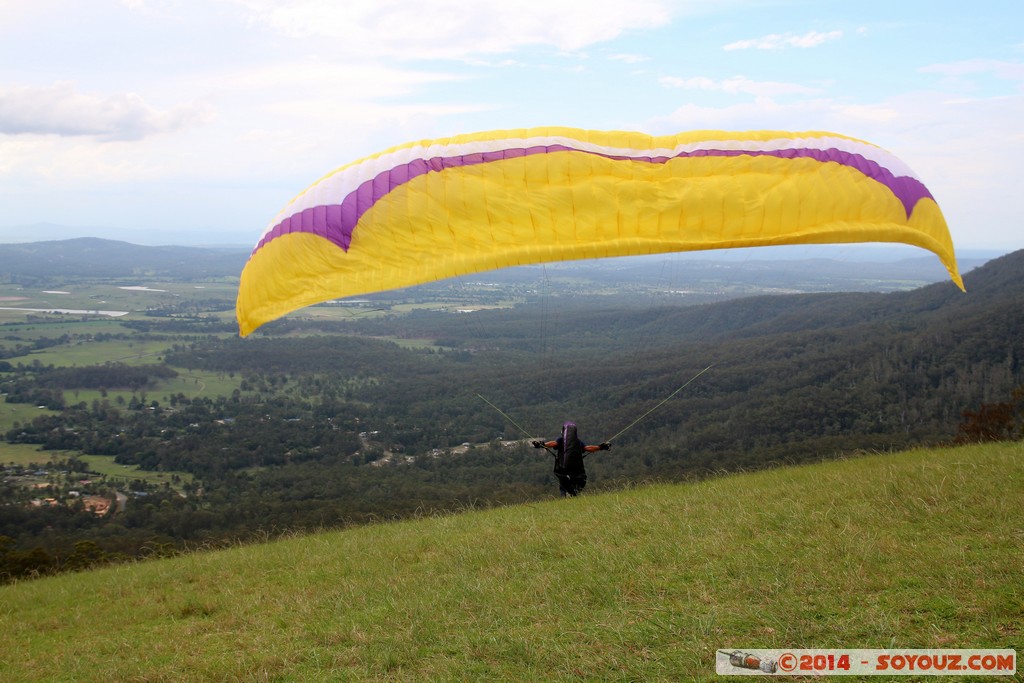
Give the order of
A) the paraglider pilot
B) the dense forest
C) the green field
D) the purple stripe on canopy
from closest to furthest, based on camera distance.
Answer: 1. the purple stripe on canopy
2. the paraglider pilot
3. the dense forest
4. the green field

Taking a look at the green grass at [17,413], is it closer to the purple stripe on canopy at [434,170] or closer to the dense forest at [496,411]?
the dense forest at [496,411]

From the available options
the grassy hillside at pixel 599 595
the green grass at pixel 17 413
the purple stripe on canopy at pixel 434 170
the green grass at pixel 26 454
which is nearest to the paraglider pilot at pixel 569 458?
the grassy hillside at pixel 599 595

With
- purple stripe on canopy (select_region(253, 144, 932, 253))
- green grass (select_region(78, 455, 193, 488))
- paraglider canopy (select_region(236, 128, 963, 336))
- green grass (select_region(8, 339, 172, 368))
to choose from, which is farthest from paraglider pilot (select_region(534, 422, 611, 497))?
green grass (select_region(8, 339, 172, 368))

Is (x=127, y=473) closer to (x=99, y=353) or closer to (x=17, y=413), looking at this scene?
(x=17, y=413)

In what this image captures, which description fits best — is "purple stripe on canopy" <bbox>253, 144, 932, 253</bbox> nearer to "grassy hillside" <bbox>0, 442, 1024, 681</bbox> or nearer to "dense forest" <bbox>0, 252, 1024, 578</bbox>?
"grassy hillside" <bbox>0, 442, 1024, 681</bbox>

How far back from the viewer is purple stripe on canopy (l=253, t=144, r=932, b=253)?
9.21 meters

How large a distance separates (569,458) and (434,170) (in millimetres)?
5003

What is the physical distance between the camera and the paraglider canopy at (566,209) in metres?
8.98

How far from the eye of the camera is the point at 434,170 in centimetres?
931

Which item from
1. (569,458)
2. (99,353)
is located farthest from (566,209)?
(99,353)

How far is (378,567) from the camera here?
26.1ft

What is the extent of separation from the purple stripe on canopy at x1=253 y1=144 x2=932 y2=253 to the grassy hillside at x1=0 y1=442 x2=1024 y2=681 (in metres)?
3.72

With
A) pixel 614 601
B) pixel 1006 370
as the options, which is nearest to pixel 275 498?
pixel 614 601

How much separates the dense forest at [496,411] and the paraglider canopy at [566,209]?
4.30m
